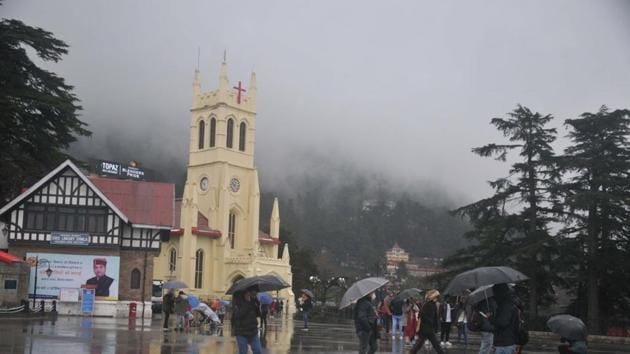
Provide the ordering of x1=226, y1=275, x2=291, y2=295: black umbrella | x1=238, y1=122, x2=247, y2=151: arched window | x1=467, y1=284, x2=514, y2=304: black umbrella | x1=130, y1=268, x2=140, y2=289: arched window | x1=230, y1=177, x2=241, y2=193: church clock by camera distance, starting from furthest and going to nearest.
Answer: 1. x1=238, y1=122, x2=247, y2=151: arched window
2. x1=230, y1=177, x2=241, y2=193: church clock
3. x1=130, y1=268, x2=140, y2=289: arched window
4. x1=226, y1=275, x2=291, y2=295: black umbrella
5. x1=467, y1=284, x2=514, y2=304: black umbrella

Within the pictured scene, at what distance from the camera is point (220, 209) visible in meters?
75.3

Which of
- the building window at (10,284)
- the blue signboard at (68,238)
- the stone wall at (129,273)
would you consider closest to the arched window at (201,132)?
the stone wall at (129,273)

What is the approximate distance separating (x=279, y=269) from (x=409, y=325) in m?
50.5

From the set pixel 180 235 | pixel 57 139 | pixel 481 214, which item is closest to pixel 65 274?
pixel 57 139

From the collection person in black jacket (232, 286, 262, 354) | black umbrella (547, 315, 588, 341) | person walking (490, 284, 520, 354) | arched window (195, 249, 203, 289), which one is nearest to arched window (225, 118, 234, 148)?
arched window (195, 249, 203, 289)

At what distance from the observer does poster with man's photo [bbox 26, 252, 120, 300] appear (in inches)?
1464

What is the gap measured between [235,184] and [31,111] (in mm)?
42257

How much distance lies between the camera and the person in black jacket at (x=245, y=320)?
11291 mm

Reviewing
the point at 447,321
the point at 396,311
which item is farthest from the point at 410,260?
the point at 447,321

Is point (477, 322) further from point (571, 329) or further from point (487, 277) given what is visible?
point (571, 329)

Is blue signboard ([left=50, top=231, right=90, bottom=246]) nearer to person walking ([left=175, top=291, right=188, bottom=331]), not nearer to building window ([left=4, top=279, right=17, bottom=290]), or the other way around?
building window ([left=4, top=279, right=17, bottom=290])

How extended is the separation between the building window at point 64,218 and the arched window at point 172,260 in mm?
32475

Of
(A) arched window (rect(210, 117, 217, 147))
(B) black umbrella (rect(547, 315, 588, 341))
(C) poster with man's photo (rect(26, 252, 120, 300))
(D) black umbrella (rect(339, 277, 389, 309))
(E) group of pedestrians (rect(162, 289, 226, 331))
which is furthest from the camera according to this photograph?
(A) arched window (rect(210, 117, 217, 147))

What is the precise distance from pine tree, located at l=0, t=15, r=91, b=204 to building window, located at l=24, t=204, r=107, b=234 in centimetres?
157
